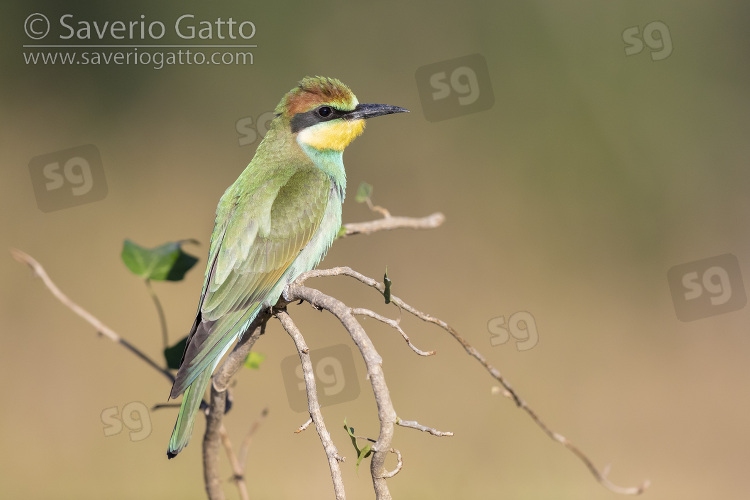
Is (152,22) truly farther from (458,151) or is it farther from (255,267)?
(255,267)

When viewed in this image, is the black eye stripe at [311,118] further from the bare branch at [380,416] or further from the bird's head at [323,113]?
the bare branch at [380,416]

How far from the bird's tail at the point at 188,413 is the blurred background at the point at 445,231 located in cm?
172

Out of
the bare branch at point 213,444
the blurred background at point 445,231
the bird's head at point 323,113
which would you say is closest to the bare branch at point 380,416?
the bare branch at point 213,444

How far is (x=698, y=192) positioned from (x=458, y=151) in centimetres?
149

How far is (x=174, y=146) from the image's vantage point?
15.4ft

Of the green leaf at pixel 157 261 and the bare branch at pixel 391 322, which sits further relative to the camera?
the green leaf at pixel 157 261

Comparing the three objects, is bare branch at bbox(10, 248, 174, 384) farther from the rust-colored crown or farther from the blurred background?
the blurred background

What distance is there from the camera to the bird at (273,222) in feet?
6.49

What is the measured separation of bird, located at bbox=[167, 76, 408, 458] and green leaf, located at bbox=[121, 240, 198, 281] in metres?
0.16

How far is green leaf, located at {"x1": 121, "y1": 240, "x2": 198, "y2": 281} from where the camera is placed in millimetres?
1914

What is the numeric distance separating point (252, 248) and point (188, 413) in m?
0.53

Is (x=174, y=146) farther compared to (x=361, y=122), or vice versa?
(x=174, y=146)

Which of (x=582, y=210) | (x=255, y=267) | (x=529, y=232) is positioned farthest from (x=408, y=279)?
(x=255, y=267)

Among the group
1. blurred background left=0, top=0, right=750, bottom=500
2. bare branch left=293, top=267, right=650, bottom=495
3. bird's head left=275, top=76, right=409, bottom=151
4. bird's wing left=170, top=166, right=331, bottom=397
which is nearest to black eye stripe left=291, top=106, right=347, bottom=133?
bird's head left=275, top=76, right=409, bottom=151
